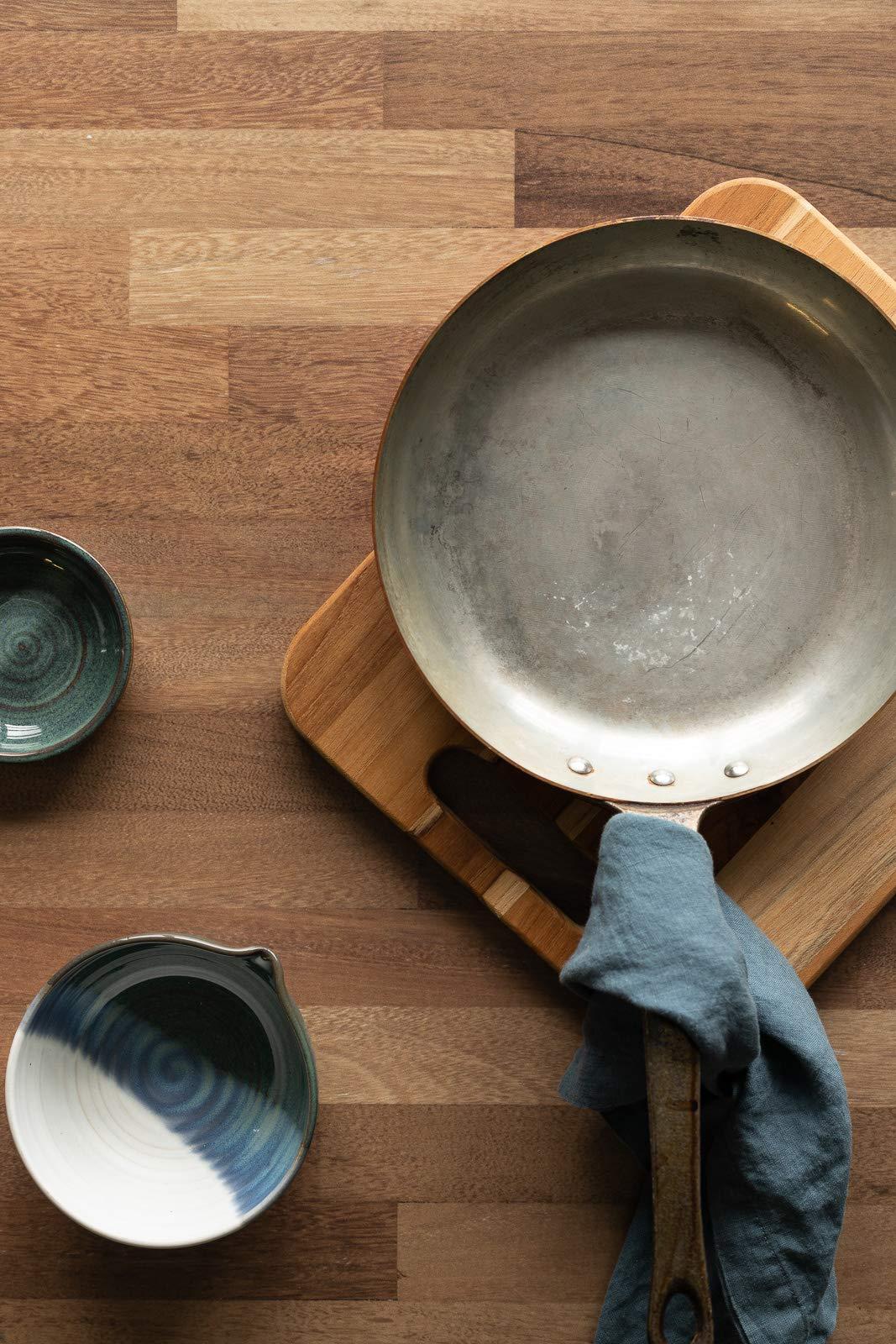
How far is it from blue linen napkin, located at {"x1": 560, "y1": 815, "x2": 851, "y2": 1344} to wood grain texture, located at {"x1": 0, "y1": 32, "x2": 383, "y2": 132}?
0.49 metres

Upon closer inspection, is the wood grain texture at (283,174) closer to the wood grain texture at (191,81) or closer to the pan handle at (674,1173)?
the wood grain texture at (191,81)

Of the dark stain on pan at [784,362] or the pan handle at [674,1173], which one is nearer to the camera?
the pan handle at [674,1173]

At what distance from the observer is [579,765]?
2.06ft

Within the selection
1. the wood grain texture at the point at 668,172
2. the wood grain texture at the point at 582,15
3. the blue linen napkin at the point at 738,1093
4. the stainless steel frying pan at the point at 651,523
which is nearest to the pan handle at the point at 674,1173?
the blue linen napkin at the point at 738,1093

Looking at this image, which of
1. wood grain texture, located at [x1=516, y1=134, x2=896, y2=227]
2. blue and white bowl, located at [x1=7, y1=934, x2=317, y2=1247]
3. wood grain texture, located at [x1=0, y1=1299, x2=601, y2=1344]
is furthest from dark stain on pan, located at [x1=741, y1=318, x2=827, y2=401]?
wood grain texture, located at [x1=0, y1=1299, x2=601, y2=1344]

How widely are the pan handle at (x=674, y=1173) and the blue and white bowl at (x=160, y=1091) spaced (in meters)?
0.20

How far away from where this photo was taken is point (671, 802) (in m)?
0.58

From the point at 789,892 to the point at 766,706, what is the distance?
110 millimetres

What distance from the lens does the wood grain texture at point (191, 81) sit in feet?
2.24

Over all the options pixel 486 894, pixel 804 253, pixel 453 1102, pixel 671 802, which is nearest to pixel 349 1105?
pixel 453 1102

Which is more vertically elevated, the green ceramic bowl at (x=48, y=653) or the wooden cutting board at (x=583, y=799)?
the wooden cutting board at (x=583, y=799)

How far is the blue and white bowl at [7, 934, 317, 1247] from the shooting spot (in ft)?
2.06

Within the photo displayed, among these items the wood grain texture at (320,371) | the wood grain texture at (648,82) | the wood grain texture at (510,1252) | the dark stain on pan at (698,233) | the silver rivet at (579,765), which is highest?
the wood grain texture at (648,82)

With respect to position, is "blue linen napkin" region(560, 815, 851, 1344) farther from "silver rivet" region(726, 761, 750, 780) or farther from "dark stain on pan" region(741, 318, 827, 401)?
"dark stain on pan" region(741, 318, 827, 401)
